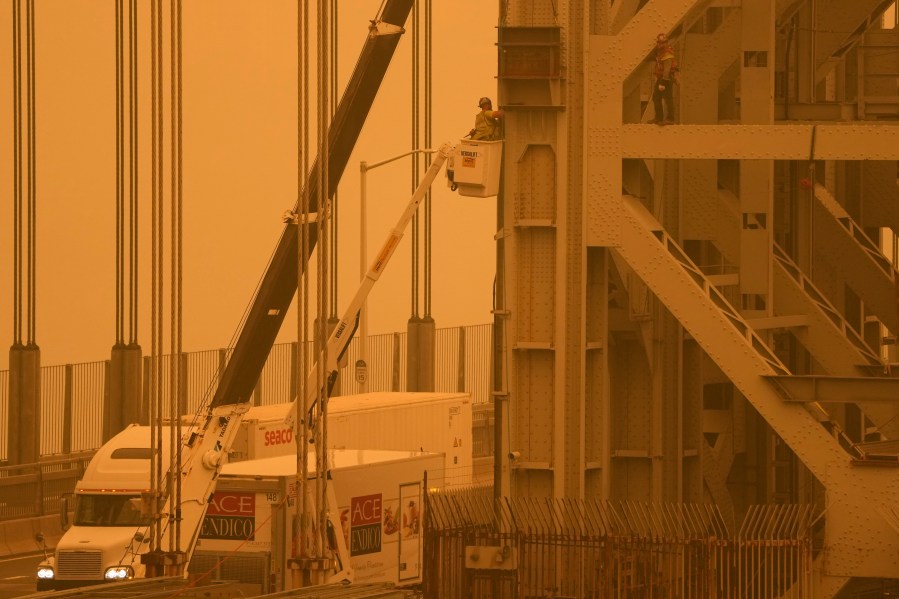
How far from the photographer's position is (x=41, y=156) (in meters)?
47.5

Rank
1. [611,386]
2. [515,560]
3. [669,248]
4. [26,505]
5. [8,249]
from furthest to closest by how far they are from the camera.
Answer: [8,249] → [26,505] → [611,386] → [669,248] → [515,560]

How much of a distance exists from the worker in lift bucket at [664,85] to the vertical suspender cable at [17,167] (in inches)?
980

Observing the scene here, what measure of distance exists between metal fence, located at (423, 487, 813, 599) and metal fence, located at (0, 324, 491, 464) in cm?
1661

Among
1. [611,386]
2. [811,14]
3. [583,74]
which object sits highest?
[811,14]

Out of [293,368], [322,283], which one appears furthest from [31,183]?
[322,283]

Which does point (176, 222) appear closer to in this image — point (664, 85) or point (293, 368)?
point (664, 85)

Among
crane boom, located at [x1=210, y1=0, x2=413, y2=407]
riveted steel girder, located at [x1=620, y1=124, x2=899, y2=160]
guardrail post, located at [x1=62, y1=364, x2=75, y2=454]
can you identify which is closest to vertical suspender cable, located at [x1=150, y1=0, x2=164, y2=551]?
crane boom, located at [x1=210, y1=0, x2=413, y2=407]

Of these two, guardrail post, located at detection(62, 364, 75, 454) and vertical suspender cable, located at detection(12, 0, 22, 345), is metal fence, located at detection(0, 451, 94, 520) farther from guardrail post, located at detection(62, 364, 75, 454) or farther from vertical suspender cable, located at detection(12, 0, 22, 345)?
vertical suspender cable, located at detection(12, 0, 22, 345)

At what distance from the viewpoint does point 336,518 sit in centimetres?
2388

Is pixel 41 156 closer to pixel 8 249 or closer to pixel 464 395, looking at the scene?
pixel 8 249

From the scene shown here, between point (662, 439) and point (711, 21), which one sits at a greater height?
point (711, 21)

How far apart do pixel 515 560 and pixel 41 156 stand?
30.5 metres

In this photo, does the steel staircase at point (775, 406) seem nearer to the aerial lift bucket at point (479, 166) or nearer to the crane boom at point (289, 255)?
the aerial lift bucket at point (479, 166)

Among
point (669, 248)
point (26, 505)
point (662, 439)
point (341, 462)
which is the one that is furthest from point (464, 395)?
point (669, 248)
